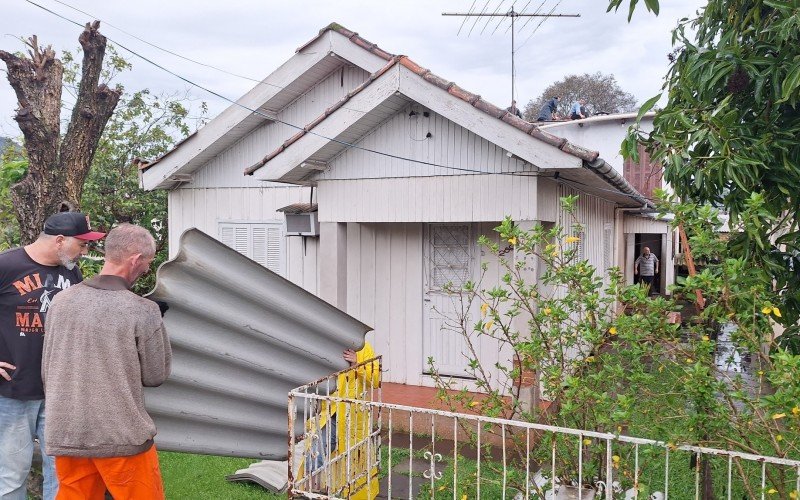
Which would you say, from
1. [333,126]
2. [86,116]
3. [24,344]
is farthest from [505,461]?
[333,126]

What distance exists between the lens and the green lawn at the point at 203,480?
541 centimetres

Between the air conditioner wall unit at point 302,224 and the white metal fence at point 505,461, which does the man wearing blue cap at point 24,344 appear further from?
the air conditioner wall unit at point 302,224

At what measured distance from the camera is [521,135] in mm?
6492

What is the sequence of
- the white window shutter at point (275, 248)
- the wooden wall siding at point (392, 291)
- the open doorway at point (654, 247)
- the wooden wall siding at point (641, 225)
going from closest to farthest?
the wooden wall siding at point (392, 291)
the white window shutter at point (275, 248)
the wooden wall siding at point (641, 225)
the open doorway at point (654, 247)

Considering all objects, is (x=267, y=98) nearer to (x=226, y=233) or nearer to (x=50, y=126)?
(x=226, y=233)

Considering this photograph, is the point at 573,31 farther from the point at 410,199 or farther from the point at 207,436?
the point at 207,436

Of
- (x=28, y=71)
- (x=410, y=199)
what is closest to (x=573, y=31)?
(x=410, y=199)

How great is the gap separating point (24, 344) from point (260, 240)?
5.85 meters

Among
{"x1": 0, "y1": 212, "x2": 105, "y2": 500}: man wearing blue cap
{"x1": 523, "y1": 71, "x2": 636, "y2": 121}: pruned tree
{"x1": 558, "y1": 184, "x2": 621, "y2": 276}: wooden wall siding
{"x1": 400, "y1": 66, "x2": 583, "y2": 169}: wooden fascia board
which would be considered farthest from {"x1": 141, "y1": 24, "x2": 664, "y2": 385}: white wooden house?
{"x1": 523, "y1": 71, "x2": 636, "y2": 121}: pruned tree

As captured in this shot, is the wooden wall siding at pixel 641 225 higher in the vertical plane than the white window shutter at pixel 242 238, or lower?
higher

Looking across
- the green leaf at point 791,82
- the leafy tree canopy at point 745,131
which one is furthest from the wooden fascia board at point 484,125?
the green leaf at point 791,82

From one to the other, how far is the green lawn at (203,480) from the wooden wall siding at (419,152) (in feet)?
11.7

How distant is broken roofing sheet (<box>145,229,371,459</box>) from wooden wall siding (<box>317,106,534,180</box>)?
10.9 ft

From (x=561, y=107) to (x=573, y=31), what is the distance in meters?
28.1
